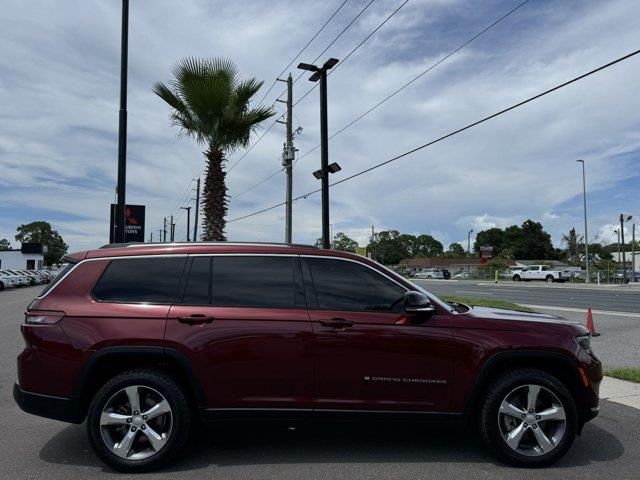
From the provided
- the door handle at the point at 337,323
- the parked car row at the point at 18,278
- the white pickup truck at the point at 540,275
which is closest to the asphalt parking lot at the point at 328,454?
the door handle at the point at 337,323

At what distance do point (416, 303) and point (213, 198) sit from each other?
11.2 m

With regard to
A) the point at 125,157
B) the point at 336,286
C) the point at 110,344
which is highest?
the point at 125,157

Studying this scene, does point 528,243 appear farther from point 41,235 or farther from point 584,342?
point 584,342

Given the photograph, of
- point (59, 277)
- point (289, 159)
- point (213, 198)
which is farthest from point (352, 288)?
point (289, 159)

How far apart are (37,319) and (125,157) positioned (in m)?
7.81

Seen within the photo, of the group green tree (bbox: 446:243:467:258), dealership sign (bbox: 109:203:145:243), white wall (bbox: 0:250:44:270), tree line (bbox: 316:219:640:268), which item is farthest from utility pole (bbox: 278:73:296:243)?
green tree (bbox: 446:243:467:258)

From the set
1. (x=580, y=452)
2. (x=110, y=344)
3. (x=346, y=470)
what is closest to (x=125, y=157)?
(x=110, y=344)

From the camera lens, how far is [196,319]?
179 inches

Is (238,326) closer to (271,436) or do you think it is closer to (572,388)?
(271,436)

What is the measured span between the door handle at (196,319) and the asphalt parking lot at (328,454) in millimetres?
987

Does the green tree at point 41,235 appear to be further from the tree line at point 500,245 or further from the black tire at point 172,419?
the black tire at point 172,419

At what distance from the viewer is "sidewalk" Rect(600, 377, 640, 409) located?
6.65 metres

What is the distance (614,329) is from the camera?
44.4ft

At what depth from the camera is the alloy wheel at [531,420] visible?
15.1 feet
